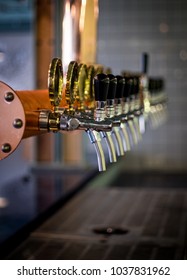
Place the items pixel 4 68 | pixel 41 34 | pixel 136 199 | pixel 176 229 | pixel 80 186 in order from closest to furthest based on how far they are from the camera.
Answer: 1. pixel 4 68
2. pixel 176 229
3. pixel 136 199
4. pixel 80 186
5. pixel 41 34

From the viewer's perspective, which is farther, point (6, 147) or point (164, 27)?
point (164, 27)

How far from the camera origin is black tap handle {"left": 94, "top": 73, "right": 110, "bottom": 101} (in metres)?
1.52

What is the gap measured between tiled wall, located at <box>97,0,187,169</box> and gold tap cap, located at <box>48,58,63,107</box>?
5434mm

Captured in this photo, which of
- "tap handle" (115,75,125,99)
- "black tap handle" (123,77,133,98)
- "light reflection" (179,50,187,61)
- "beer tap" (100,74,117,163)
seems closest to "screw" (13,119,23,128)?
"beer tap" (100,74,117,163)

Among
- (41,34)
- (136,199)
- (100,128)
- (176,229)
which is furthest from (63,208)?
Answer: (41,34)

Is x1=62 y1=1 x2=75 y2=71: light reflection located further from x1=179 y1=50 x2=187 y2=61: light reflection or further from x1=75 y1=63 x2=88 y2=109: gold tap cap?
x1=179 y1=50 x2=187 y2=61: light reflection

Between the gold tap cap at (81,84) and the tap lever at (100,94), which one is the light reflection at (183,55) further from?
the tap lever at (100,94)

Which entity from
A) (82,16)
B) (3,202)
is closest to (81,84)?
(82,16)

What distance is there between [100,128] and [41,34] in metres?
3.95

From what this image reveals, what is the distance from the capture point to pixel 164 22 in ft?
22.9

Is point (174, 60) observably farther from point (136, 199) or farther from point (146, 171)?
point (136, 199)

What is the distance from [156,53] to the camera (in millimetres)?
7035

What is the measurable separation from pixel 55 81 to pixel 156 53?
561 centimetres

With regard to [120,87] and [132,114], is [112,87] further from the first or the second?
[132,114]
